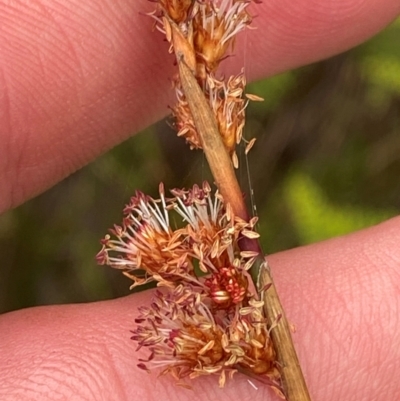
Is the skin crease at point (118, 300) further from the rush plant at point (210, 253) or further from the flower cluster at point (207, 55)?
the flower cluster at point (207, 55)

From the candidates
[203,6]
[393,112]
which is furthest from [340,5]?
[203,6]

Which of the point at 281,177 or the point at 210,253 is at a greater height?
the point at 281,177

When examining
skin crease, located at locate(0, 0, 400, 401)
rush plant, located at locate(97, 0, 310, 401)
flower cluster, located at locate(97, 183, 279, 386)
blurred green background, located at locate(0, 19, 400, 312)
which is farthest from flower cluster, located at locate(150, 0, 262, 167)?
blurred green background, located at locate(0, 19, 400, 312)

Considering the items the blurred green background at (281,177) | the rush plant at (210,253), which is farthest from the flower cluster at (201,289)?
the blurred green background at (281,177)

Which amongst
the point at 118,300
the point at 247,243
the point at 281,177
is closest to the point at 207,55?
the point at 247,243

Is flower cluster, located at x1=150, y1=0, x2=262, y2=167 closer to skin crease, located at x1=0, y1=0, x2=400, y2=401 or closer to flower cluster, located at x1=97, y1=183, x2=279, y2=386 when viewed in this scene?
flower cluster, located at x1=97, y1=183, x2=279, y2=386

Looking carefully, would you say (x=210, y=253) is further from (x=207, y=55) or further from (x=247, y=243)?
(x=207, y=55)

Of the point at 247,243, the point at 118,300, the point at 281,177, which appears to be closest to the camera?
the point at 247,243
